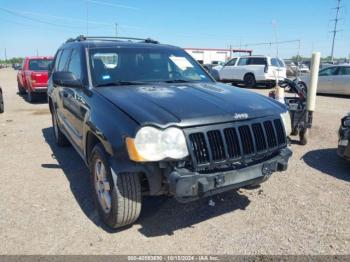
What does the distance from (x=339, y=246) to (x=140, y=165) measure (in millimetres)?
2010

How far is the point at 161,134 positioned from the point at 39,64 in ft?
40.5

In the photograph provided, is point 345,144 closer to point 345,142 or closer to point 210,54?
point 345,142

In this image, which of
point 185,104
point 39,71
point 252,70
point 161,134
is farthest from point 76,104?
point 252,70

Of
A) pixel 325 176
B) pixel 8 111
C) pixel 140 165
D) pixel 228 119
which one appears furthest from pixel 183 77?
pixel 8 111

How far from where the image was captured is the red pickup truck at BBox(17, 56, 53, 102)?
1244 cm

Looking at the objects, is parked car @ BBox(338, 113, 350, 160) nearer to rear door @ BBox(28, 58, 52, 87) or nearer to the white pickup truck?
rear door @ BBox(28, 58, 52, 87)

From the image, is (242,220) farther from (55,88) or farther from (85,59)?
(55,88)

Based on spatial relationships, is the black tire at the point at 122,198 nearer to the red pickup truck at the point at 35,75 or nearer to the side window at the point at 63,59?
the side window at the point at 63,59

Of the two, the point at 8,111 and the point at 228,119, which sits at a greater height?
the point at 228,119

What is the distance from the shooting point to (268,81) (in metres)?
18.2

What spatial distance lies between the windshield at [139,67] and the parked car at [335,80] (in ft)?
39.2

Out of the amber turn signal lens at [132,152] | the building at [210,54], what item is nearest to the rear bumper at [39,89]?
the amber turn signal lens at [132,152]

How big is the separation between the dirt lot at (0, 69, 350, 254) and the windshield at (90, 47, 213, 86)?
151cm

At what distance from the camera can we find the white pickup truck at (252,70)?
59.0ft
